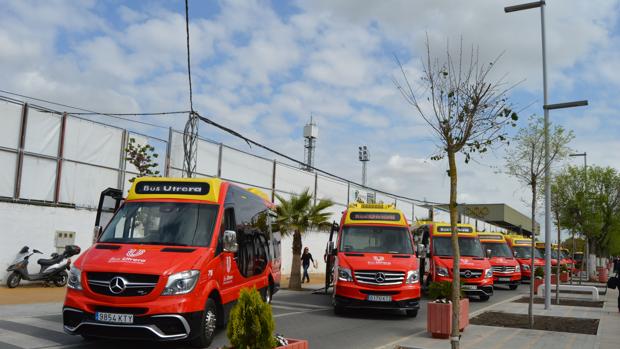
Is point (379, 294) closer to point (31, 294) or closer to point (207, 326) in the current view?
point (207, 326)

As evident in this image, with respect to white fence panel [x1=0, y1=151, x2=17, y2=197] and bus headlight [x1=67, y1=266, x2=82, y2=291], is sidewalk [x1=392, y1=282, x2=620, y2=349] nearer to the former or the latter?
bus headlight [x1=67, y1=266, x2=82, y2=291]

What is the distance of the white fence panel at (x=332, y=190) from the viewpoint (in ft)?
121

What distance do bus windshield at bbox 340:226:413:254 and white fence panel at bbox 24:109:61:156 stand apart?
11.6m

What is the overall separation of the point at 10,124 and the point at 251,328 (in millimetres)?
16052

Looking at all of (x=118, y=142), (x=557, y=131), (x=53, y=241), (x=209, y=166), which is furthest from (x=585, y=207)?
(x=53, y=241)

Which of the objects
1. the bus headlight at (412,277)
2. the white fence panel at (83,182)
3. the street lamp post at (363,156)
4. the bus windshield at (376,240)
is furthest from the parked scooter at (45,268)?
the street lamp post at (363,156)

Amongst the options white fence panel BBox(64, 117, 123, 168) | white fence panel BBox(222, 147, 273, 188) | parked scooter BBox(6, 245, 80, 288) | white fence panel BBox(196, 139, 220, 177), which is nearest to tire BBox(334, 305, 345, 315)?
parked scooter BBox(6, 245, 80, 288)

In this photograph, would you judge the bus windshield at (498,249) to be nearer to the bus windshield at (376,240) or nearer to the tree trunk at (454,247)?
the bus windshield at (376,240)

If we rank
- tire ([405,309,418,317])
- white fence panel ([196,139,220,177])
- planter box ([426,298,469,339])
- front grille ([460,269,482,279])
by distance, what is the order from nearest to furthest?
planter box ([426,298,469,339]) < tire ([405,309,418,317]) < front grille ([460,269,482,279]) < white fence panel ([196,139,220,177])

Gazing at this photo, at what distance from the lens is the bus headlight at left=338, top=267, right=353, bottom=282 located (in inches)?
536

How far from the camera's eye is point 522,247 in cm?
3266

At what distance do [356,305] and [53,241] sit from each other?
1177cm

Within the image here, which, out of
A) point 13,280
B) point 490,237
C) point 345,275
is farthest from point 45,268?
point 490,237

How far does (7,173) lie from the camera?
60.9 ft
